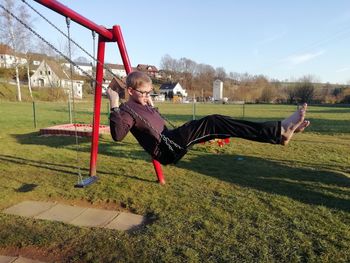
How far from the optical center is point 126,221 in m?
4.64

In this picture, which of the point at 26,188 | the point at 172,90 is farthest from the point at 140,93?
the point at 172,90

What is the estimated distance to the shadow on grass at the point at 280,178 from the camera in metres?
5.62

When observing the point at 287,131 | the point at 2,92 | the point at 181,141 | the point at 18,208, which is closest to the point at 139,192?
the point at 18,208

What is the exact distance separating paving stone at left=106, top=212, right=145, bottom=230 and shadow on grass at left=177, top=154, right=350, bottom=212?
2.41 m

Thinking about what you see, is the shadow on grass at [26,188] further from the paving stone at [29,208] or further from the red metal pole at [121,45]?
the red metal pole at [121,45]

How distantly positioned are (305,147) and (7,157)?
29.8 ft

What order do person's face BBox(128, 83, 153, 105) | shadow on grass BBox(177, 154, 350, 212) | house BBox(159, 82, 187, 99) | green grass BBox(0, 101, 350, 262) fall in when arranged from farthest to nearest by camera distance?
house BBox(159, 82, 187, 99), shadow on grass BBox(177, 154, 350, 212), person's face BBox(128, 83, 153, 105), green grass BBox(0, 101, 350, 262)

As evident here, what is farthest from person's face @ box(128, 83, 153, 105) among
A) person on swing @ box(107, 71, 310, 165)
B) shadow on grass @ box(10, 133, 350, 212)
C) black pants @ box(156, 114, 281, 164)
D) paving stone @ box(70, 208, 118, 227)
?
shadow on grass @ box(10, 133, 350, 212)

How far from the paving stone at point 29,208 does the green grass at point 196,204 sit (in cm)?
21

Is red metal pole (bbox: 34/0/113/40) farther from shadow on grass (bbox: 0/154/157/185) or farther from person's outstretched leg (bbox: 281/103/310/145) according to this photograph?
person's outstretched leg (bbox: 281/103/310/145)

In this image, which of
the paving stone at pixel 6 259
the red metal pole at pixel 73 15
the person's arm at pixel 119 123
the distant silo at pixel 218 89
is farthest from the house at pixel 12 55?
the distant silo at pixel 218 89

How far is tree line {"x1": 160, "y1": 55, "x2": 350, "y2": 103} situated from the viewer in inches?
2269

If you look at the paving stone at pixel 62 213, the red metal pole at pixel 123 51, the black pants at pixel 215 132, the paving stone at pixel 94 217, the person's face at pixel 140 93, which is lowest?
the paving stone at pixel 62 213

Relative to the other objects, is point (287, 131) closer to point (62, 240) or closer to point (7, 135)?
point (62, 240)
